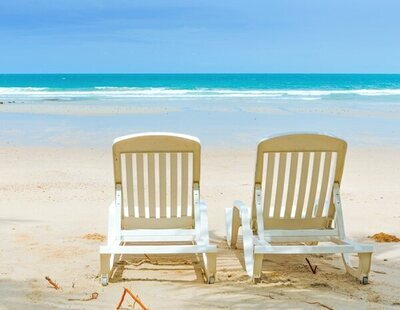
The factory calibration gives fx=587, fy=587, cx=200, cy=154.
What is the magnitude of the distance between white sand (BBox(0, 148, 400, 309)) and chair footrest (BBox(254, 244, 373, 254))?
0.25 meters

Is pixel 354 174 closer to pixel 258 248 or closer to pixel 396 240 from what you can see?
pixel 396 240

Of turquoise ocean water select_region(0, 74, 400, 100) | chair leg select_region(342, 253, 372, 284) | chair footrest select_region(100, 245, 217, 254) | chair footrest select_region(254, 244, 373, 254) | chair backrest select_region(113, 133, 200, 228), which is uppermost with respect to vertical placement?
chair backrest select_region(113, 133, 200, 228)

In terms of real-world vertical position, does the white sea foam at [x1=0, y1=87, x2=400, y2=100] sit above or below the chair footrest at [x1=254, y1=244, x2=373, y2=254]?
below

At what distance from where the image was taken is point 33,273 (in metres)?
4.54

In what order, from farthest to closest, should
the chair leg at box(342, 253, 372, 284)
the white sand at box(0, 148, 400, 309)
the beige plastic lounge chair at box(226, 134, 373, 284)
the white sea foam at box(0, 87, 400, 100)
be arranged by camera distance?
the white sea foam at box(0, 87, 400, 100), the beige plastic lounge chair at box(226, 134, 373, 284), the chair leg at box(342, 253, 372, 284), the white sand at box(0, 148, 400, 309)

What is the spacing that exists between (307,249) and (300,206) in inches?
25.9

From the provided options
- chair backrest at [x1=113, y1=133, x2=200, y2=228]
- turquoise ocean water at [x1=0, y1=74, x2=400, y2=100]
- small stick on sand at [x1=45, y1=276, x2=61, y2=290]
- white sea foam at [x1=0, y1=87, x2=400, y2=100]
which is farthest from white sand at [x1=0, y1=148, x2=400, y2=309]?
white sea foam at [x1=0, y1=87, x2=400, y2=100]

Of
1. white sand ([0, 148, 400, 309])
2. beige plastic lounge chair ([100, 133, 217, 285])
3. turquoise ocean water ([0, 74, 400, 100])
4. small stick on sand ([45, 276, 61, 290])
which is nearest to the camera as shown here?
white sand ([0, 148, 400, 309])

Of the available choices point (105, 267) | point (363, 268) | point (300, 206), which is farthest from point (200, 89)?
point (105, 267)

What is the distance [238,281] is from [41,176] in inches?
215

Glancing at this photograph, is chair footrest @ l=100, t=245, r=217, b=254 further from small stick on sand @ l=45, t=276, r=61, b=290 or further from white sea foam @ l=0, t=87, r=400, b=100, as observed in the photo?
white sea foam @ l=0, t=87, r=400, b=100

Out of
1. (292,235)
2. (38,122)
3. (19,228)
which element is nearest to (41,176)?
(19,228)

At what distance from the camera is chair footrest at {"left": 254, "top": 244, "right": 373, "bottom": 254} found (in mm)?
4195

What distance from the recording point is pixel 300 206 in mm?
4859
